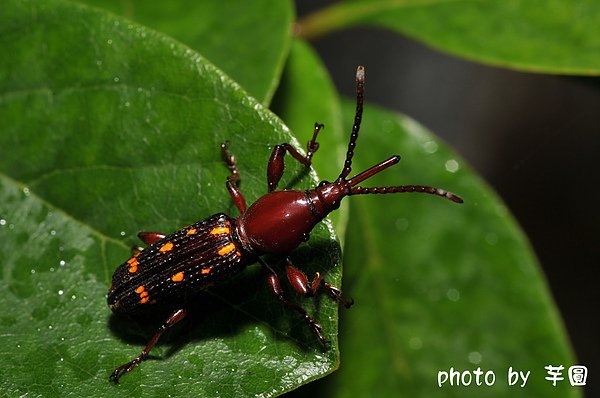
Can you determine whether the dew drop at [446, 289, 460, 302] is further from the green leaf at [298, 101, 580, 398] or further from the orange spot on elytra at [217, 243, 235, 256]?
the orange spot on elytra at [217, 243, 235, 256]

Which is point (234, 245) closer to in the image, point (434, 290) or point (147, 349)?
point (147, 349)

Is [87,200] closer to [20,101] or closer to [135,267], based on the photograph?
[135,267]

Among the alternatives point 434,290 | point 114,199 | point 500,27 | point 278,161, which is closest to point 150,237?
point 114,199

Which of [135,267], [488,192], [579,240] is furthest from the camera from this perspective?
[579,240]

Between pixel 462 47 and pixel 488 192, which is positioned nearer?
pixel 462 47

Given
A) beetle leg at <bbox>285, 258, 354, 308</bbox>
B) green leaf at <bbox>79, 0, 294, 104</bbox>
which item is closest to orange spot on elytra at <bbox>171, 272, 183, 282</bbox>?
beetle leg at <bbox>285, 258, 354, 308</bbox>

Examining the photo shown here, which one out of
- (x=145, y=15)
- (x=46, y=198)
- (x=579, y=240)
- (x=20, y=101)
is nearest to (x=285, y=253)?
(x=46, y=198)

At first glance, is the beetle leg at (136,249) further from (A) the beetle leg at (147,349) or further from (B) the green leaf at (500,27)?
(B) the green leaf at (500,27)
